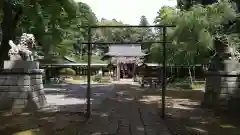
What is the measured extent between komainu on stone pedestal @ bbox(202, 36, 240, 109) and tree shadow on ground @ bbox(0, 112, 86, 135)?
413 cm

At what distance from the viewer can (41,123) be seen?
6852mm

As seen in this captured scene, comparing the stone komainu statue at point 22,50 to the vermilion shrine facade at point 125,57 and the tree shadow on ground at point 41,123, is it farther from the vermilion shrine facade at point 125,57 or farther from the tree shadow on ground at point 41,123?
the vermilion shrine facade at point 125,57

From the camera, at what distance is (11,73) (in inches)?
350

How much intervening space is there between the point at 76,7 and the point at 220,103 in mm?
6708

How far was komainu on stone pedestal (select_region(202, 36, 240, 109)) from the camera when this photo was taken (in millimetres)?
9383

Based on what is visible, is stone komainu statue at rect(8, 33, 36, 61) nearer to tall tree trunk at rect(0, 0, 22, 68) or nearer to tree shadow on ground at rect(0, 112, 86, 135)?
tree shadow on ground at rect(0, 112, 86, 135)

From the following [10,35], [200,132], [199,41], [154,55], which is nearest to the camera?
[200,132]

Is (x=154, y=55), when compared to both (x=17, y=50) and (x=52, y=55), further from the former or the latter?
(x=17, y=50)

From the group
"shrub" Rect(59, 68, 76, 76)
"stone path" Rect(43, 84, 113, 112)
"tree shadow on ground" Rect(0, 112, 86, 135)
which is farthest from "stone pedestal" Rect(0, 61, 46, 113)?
"shrub" Rect(59, 68, 76, 76)

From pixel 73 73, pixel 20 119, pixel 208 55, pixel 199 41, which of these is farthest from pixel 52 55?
pixel 20 119

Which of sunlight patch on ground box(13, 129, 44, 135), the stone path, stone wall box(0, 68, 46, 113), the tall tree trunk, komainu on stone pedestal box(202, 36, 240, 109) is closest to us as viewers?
sunlight patch on ground box(13, 129, 44, 135)

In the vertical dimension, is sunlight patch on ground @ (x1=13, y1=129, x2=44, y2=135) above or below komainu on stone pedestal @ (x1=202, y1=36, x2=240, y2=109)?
below

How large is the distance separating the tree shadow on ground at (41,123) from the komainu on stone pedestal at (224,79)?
413 centimetres

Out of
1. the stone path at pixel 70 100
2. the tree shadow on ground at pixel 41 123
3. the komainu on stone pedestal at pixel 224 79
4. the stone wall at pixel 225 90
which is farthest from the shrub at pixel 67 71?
the tree shadow on ground at pixel 41 123
